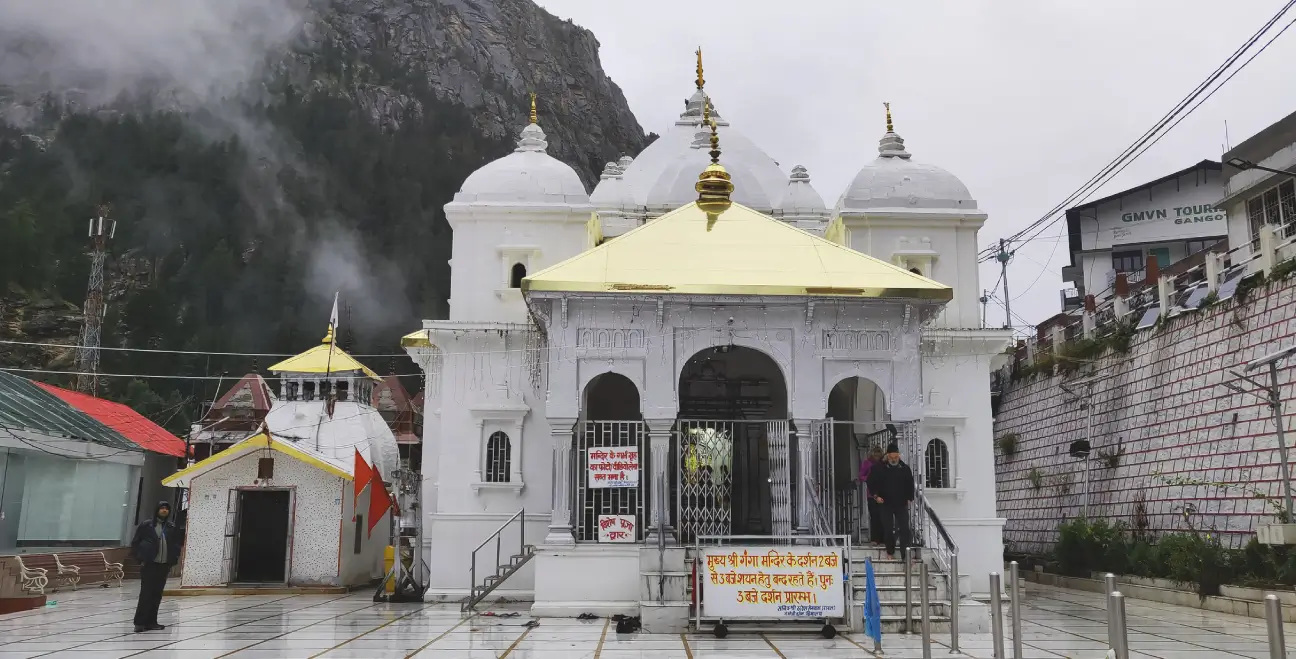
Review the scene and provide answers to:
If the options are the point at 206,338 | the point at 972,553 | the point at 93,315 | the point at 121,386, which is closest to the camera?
the point at 972,553

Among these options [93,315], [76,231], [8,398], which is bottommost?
[8,398]

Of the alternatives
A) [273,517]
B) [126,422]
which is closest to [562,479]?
[273,517]

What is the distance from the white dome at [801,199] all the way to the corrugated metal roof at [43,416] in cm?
1374

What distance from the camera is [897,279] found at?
12938mm

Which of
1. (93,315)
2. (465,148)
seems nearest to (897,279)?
(93,315)

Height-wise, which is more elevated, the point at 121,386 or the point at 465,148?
the point at 465,148

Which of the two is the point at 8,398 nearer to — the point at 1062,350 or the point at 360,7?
the point at 1062,350

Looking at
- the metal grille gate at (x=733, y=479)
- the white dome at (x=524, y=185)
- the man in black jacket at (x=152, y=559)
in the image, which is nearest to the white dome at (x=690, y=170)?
the white dome at (x=524, y=185)

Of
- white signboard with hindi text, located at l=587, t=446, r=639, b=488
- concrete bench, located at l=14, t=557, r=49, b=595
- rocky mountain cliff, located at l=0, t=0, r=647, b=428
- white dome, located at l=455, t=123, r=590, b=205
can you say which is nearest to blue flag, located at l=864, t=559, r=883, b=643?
white signboard with hindi text, located at l=587, t=446, r=639, b=488

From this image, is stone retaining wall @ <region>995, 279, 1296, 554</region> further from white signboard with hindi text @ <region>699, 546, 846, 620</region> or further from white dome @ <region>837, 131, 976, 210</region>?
white signboard with hindi text @ <region>699, 546, 846, 620</region>

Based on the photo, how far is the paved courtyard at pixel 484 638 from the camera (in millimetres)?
9148

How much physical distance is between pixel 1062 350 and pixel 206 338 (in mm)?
47027

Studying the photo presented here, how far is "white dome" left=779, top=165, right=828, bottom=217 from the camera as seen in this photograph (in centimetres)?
1808

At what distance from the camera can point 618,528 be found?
12.9m
